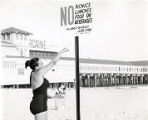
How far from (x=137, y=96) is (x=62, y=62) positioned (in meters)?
0.70

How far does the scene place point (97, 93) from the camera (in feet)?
8.48

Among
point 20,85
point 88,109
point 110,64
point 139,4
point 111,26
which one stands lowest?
point 88,109

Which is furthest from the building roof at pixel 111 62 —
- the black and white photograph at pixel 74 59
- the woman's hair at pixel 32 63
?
the woman's hair at pixel 32 63

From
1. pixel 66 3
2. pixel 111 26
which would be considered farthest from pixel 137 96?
pixel 66 3

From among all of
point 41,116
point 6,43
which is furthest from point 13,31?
point 41,116

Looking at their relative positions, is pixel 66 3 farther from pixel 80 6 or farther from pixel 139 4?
pixel 139 4

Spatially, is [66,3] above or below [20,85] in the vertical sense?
above

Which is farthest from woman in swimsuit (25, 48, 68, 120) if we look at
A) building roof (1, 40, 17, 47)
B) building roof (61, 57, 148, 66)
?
building roof (1, 40, 17, 47)

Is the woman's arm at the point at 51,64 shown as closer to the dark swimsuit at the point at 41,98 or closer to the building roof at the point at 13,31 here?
the dark swimsuit at the point at 41,98

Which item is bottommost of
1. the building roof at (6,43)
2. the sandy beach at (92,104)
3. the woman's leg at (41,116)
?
the woman's leg at (41,116)

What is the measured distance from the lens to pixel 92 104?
8.52 ft

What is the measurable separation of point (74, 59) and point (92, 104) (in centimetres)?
41

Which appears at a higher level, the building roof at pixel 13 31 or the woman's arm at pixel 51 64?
the building roof at pixel 13 31

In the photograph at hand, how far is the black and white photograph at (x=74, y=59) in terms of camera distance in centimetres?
247
